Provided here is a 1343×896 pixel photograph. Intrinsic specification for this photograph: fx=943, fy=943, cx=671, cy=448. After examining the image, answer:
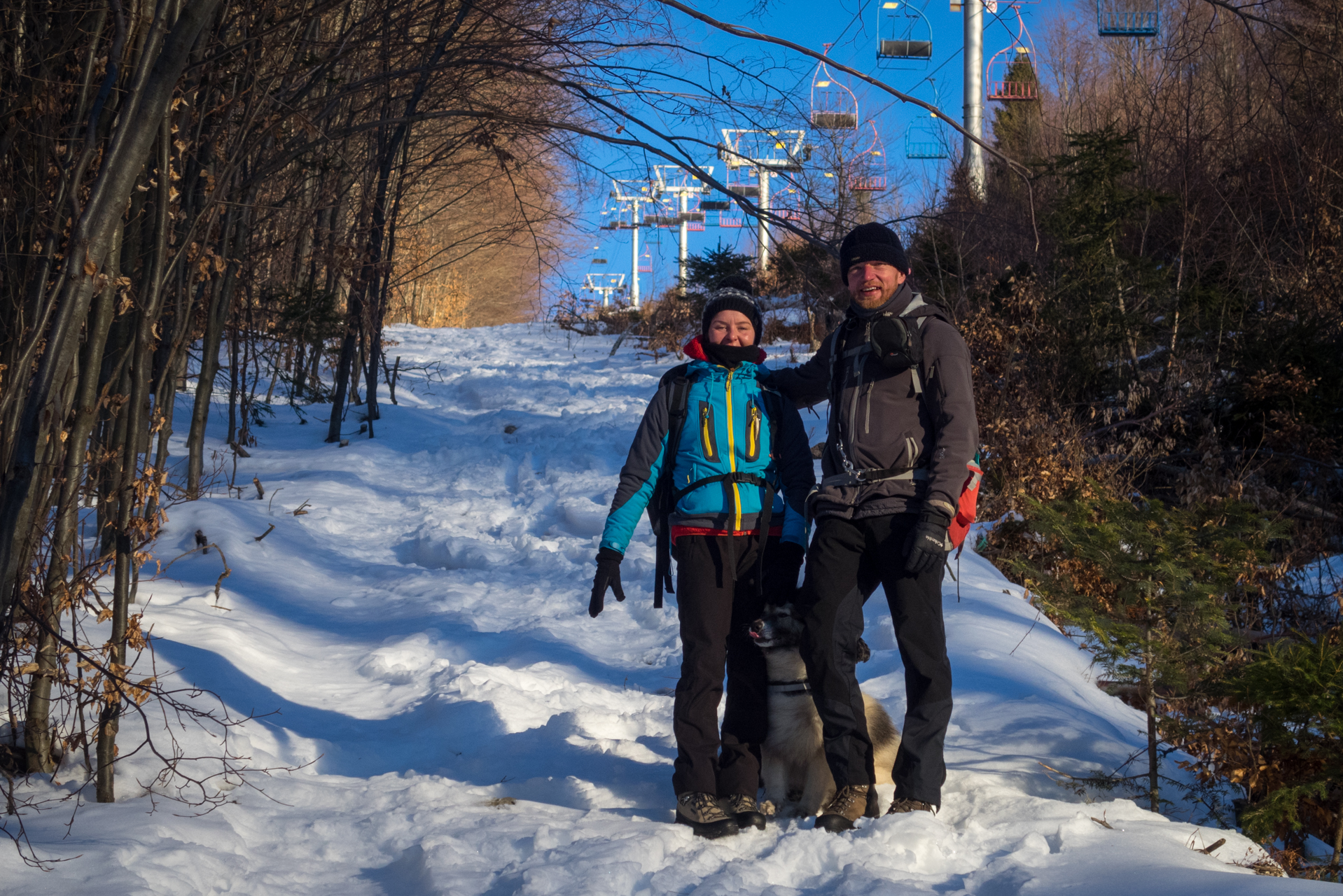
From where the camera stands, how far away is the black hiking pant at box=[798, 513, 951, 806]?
3.29 m

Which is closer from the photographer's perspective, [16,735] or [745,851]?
[745,851]

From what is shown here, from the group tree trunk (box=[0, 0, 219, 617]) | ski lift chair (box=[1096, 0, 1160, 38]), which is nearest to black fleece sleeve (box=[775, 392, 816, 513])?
tree trunk (box=[0, 0, 219, 617])

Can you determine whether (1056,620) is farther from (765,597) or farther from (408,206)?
(408,206)

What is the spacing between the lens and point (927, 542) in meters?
3.15

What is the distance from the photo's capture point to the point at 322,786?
394cm

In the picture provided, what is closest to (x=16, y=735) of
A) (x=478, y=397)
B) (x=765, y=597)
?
(x=765, y=597)

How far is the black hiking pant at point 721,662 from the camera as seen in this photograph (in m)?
3.51

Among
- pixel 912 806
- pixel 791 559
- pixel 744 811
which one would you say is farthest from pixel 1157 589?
pixel 744 811

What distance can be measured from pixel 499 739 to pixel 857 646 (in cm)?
202

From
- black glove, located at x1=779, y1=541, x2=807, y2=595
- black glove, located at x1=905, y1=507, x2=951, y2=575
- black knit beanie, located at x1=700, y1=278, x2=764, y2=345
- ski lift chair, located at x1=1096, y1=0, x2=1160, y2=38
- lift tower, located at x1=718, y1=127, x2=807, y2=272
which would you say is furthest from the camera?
ski lift chair, located at x1=1096, y1=0, x2=1160, y2=38

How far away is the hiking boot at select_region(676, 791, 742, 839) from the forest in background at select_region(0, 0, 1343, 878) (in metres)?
1.47

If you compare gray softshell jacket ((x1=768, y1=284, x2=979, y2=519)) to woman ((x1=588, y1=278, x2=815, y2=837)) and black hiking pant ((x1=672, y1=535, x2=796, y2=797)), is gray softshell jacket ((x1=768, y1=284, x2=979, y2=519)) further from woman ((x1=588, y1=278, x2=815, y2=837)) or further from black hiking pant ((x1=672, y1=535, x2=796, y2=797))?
black hiking pant ((x1=672, y1=535, x2=796, y2=797))

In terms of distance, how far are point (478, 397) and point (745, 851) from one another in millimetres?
13333

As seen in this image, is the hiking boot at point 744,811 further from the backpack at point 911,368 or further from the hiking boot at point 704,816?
the backpack at point 911,368
